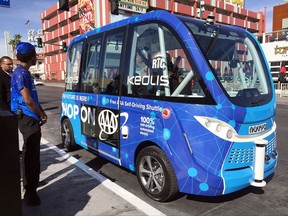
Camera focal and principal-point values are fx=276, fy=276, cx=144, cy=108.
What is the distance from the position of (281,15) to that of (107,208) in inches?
1980

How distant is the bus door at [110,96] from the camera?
438cm

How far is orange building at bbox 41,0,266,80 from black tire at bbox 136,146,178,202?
3254 centimetres

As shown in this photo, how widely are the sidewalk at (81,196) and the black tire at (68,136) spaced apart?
121 centimetres

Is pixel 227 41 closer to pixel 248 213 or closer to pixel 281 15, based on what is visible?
pixel 248 213

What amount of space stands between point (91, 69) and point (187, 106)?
267 centimetres

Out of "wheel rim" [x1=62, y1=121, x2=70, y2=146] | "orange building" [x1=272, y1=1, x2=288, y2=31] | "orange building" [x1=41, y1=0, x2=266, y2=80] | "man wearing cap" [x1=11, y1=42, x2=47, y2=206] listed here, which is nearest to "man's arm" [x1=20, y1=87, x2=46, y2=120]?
"man wearing cap" [x1=11, y1=42, x2=47, y2=206]

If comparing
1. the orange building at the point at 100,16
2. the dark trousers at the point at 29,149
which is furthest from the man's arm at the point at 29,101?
the orange building at the point at 100,16

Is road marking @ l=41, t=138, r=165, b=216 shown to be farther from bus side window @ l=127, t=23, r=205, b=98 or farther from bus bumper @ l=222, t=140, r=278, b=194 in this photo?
bus side window @ l=127, t=23, r=205, b=98

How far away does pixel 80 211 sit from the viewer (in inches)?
130

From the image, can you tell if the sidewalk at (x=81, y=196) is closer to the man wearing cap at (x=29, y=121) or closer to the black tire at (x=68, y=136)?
the man wearing cap at (x=29, y=121)

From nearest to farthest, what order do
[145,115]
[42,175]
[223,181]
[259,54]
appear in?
[223,181]
[145,115]
[259,54]
[42,175]

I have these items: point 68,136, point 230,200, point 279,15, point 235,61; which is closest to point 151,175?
point 230,200

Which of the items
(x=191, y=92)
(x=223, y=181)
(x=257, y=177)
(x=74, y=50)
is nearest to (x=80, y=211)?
(x=223, y=181)

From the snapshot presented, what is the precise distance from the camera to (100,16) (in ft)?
132
